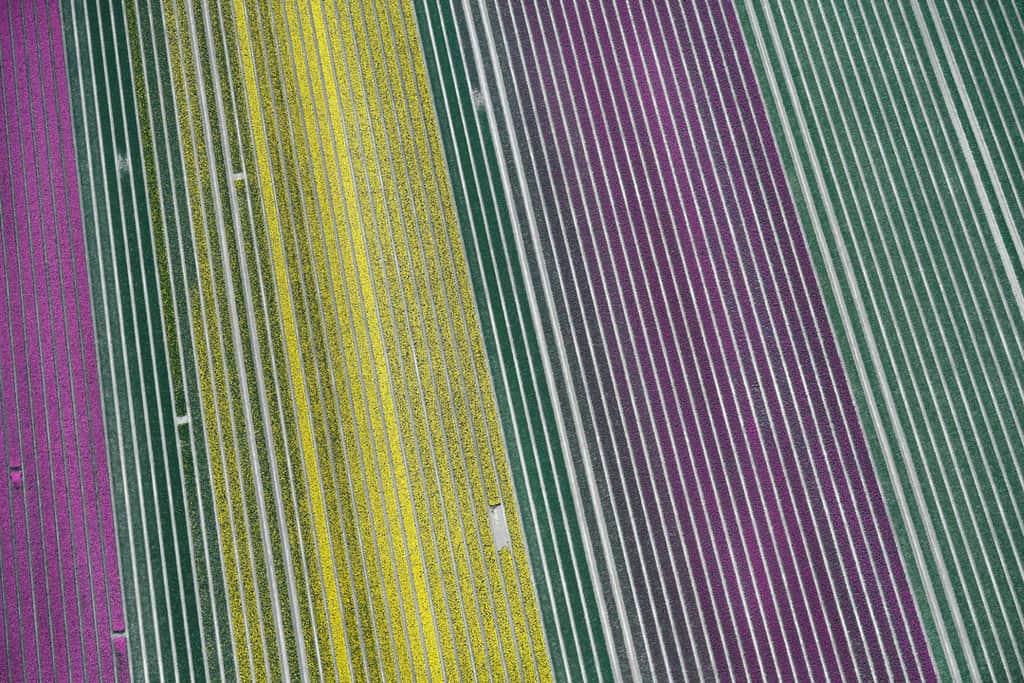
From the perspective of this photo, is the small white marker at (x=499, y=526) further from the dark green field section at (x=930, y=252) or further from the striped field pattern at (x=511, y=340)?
the dark green field section at (x=930, y=252)

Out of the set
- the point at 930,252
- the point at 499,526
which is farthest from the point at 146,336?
the point at 930,252

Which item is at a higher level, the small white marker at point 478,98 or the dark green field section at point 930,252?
the small white marker at point 478,98

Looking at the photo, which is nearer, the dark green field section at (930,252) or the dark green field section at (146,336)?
the dark green field section at (146,336)

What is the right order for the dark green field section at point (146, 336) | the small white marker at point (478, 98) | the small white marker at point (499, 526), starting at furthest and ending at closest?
the small white marker at point (478, 98)
the small white marker at point (499, 526)
the dark green field section at point (146, 336)

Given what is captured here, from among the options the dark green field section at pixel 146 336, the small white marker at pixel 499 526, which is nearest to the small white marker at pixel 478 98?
Result: the dark green field section at pixel 146 336

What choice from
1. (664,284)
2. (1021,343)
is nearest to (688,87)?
(664,284)

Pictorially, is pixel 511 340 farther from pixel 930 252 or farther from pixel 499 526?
pixel 930 252

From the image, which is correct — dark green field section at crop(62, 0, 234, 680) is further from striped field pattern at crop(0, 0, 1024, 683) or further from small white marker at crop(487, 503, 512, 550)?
small white marker at crop(487, 503, 512, 550)
